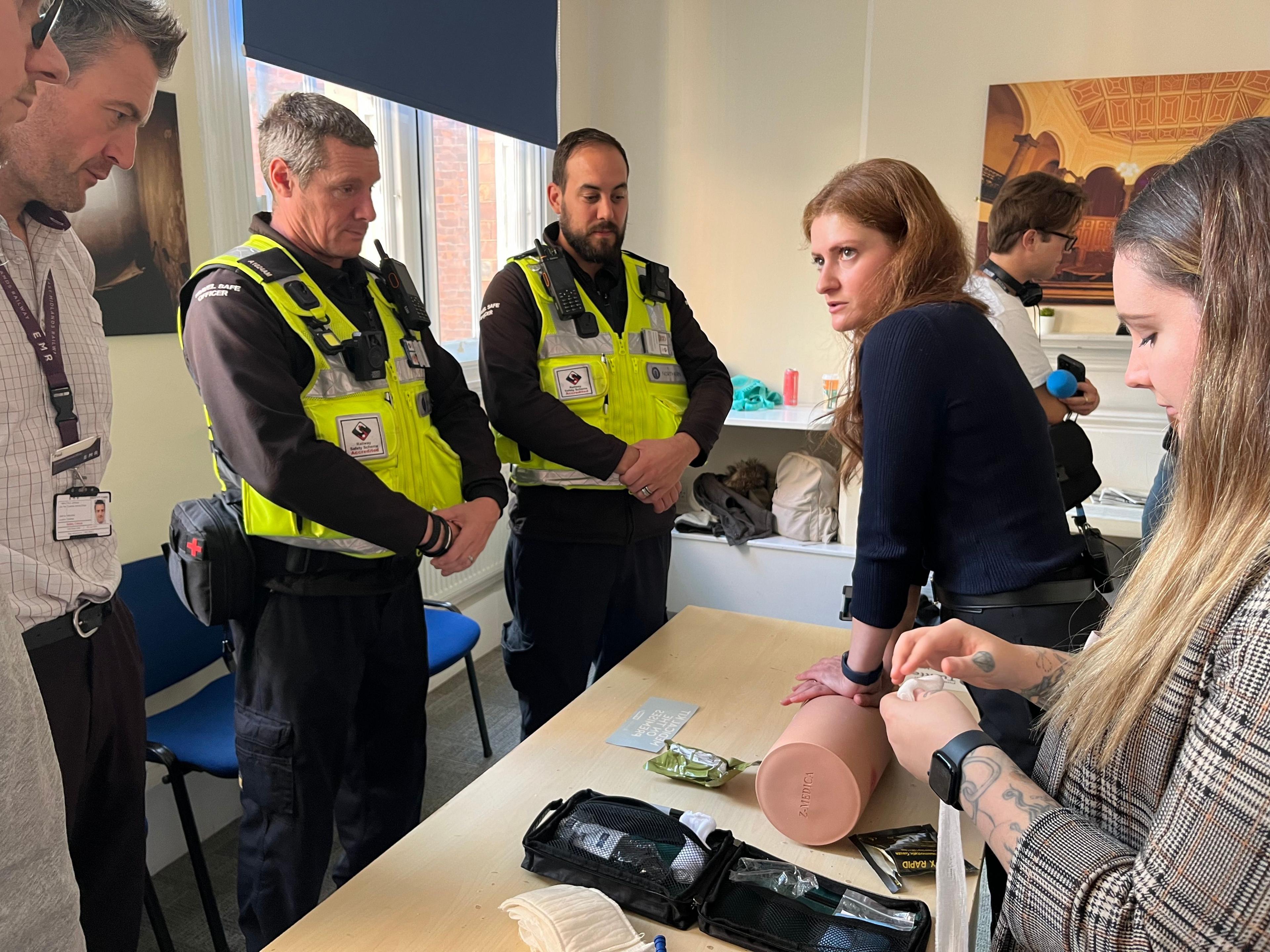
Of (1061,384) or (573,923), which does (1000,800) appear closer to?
(573,923)

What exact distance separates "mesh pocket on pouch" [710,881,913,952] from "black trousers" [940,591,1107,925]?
1.51ft

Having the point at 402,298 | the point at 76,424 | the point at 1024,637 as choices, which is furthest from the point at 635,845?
the point at 402,298

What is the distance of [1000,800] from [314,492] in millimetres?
1289

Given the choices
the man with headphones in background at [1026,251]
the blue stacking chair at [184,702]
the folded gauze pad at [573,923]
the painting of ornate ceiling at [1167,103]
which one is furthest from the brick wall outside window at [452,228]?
the folded gauze pad at [573,923]

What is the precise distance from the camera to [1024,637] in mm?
1404

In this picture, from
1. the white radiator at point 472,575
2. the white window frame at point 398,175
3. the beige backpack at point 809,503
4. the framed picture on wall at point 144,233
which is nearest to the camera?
the framed picture on wall at point 144,233

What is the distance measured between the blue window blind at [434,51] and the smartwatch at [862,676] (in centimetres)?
215

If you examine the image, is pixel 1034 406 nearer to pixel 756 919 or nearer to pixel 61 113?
pixel 756 919

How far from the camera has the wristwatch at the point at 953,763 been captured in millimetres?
901

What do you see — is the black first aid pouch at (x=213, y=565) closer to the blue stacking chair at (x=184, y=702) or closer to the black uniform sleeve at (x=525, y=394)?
the blue stacking chair at (x=184, y=702)

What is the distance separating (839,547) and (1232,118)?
2.46 metres

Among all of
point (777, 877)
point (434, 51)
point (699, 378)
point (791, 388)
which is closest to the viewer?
point (777, 877)

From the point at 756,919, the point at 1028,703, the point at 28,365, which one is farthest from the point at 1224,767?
the point at 28,365

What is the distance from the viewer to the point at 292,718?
1.73 m
